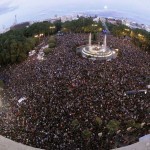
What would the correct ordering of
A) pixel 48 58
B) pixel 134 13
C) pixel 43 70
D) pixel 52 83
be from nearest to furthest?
pixel 52 83 < pixel 43 70 < pixel 48 58 < pixel 134 13

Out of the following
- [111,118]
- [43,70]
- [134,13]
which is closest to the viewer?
[111,118]

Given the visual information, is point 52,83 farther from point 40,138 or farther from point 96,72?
point 40,138

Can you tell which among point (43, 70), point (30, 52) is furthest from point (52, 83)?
point (30, 52)

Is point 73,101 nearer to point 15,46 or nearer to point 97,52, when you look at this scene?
point 97,52

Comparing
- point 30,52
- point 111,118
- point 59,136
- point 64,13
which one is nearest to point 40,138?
point 59,136

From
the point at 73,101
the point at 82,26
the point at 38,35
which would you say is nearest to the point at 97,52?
the point at 82,26

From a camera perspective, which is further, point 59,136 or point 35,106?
point 35,106
